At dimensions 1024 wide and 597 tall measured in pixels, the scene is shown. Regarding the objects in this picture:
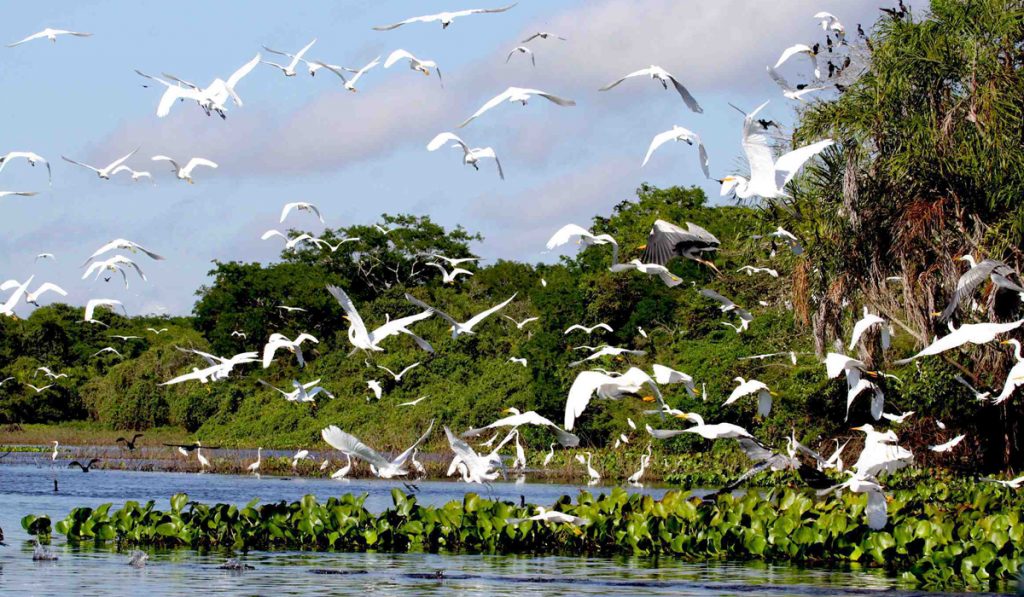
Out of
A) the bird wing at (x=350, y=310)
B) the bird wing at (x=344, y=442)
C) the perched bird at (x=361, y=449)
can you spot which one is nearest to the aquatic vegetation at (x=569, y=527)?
the perched bird at (x=361, y=449)

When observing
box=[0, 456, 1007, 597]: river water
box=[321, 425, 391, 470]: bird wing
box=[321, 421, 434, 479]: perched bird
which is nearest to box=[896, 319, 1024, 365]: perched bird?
box=[0, 456, 1007, 597]: river water

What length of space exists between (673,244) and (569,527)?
5.25 m

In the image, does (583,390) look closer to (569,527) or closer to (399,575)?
(399,575)

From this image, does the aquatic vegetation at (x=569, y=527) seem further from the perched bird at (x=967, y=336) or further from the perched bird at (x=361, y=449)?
the perched bird at (x=967, y=336)

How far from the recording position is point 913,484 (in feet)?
87.1

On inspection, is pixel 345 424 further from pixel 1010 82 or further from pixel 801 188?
pixel 1010 82

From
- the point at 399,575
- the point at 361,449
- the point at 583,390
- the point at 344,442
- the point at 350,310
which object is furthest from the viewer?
the point at 399,575

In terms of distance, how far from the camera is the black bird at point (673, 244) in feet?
45.1

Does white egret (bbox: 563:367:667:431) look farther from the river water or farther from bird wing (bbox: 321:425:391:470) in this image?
the river water

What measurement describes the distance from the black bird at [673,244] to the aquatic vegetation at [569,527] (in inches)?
180

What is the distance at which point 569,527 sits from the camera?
58.3 ft

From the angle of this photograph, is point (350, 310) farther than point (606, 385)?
Yes

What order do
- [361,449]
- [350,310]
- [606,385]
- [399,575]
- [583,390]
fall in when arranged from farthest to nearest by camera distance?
1. [399,575]
2. [361,449]
3. [350,310]
4. [606,385]
5. [583,390]

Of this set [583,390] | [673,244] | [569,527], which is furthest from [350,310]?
[569,527]
